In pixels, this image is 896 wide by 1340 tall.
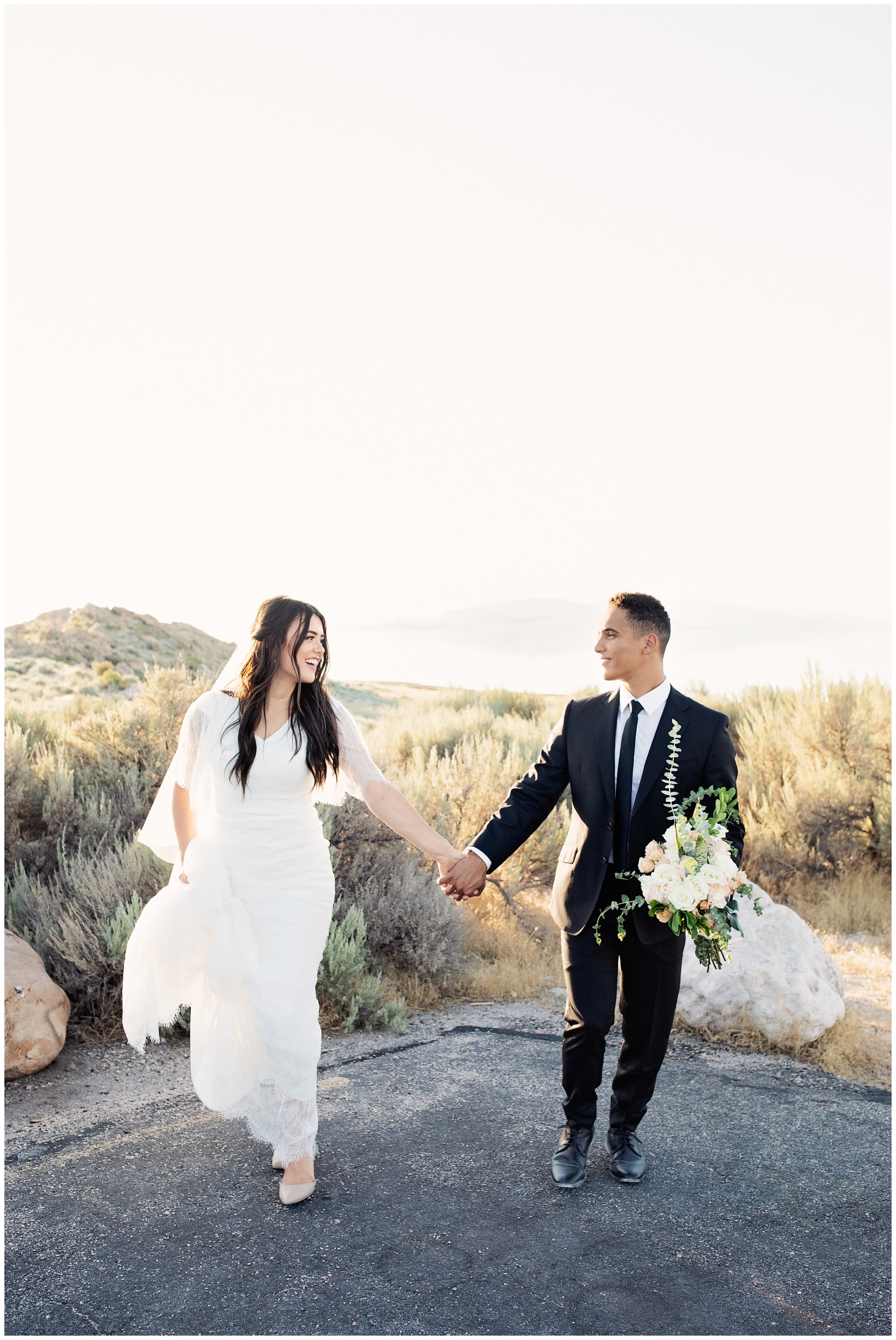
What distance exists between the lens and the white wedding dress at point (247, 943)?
380 centimetres

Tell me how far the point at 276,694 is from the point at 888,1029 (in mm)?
4646

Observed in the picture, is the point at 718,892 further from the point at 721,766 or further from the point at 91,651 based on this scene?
the point at 91,651

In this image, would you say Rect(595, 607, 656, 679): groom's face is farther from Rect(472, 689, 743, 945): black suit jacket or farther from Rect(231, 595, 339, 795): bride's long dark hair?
Rect(231, 595, 339, 795): bride's long dark hair

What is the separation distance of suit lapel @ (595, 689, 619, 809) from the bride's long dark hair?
1.06 meters

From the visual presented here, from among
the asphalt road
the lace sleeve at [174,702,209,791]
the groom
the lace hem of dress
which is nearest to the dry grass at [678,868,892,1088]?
the asphalt road

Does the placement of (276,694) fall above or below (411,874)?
above

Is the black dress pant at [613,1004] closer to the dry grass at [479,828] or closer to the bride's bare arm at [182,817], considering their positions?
the bride's bare arm at [182,817]

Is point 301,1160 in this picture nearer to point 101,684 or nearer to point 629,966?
point 629,966

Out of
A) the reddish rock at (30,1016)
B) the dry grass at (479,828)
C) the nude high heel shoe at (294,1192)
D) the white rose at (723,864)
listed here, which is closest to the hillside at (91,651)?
the dry grass at (479,828)

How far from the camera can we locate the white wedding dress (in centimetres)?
380

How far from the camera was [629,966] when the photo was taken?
3.98 metres

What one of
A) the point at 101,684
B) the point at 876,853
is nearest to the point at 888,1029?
the point at 876,853

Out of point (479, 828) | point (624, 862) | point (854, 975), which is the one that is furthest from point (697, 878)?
point (479, 828)

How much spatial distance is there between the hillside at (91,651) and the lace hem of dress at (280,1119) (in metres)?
18.9
